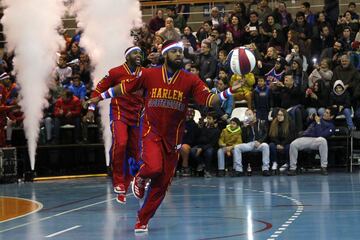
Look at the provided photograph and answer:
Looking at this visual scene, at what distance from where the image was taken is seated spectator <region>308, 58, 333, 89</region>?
2301cm

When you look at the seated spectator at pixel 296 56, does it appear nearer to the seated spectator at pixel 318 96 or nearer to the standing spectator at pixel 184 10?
the seated spectator at pixel 318 96

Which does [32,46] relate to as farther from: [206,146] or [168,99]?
[168,99]

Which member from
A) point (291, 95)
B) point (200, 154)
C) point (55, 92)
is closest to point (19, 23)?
point (55, 92)

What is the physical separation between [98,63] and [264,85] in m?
5.00

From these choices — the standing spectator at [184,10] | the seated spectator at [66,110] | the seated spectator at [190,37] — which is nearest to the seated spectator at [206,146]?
Result: the seated spectator at [66,110]

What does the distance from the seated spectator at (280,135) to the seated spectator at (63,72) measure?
250 inches

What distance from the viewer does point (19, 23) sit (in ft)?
75.9

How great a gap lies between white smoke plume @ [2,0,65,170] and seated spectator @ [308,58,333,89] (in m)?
6.94

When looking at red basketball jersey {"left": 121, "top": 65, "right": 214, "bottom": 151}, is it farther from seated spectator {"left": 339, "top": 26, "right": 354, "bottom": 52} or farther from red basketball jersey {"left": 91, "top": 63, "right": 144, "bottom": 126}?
seated spectator {"left": 339, "top": 26, "right": 354, "bottom": 52}

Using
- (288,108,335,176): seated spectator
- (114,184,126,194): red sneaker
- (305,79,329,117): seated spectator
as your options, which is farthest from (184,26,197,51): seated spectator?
(114,184,126,194): red sneaker

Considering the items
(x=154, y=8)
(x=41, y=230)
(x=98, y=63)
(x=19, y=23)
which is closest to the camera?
(x=41, y=230)

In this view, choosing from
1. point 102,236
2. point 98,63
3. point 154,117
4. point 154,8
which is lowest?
point 102,236

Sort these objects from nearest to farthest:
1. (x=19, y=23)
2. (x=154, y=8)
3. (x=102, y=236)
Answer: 1. (x=102, y=236)
2. (x=19, y=23)
3. (x=154, y=8)

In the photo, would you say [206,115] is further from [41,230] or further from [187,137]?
[41,230]
